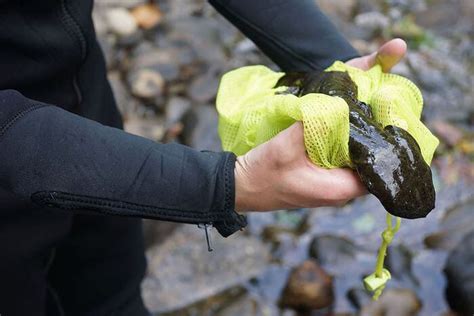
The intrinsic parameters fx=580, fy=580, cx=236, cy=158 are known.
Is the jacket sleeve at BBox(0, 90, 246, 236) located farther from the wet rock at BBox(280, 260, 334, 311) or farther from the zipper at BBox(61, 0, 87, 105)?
the wet rock at BBox(280, 260, 334, 311)

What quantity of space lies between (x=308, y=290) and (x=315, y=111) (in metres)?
2.43

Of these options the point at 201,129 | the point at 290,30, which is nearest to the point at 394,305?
the point at 201,129

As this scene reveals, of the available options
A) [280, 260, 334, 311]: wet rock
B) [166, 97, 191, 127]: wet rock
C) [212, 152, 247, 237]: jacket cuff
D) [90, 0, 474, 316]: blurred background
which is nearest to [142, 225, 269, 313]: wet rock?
[90, 0, 474, 316]: blurred background

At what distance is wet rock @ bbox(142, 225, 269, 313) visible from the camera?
368 centimetres

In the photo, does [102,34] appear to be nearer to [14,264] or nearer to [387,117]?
[14,264]

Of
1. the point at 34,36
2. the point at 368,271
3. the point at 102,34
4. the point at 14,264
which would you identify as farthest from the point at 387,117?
the point at 102,34

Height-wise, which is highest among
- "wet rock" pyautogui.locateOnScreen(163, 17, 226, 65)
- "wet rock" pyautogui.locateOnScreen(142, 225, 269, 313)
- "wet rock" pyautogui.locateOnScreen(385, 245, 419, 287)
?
"wet rock" pyautogui.locateOnScreen(385, 245, 419, 287)

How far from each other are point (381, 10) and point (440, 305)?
397 centimetres

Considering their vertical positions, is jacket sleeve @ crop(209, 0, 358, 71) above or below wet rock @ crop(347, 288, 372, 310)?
above

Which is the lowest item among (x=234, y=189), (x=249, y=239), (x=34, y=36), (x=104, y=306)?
(x=249, y=239)

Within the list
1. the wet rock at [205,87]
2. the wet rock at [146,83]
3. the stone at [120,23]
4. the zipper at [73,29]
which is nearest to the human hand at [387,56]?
the zipper at [73,29]

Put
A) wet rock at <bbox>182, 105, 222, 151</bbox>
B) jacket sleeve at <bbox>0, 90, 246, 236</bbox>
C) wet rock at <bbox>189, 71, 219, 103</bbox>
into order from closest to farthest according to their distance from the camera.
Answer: jacket sleeve at <bbox>0, 90, 246, 236</bbox> → wet rock at <bbox>182, 105, 222, 151</bbox> → wet rock at <bbox>189, 71, 219, 103</bbox>

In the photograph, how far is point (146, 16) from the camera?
602 cm

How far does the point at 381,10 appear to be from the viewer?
21.7 ft
